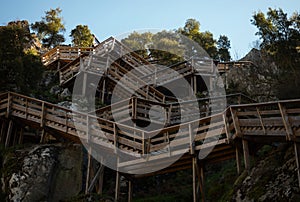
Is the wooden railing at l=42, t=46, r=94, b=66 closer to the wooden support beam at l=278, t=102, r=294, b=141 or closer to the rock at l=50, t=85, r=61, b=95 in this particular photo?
the rock at l=50, t=85, r=61, b=95

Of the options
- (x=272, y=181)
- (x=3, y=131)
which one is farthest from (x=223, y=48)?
(x=272, y=181)

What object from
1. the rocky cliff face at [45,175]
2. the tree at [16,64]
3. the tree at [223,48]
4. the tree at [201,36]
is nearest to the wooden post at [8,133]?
the rocky cliff face at [45,175]

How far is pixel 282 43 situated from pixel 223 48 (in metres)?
15.3

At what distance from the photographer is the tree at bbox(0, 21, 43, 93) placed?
17359mm

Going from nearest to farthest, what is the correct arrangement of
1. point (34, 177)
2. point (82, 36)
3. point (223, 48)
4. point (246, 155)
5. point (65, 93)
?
point (246, 155)
point (34, 177)
point (65, 93)
point (223, 48)
point (82, 36)

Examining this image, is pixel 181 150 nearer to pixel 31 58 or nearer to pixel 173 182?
pixel 173 182

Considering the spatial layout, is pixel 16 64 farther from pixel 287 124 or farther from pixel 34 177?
pixel 287 124

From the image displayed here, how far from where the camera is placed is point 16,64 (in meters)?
Result: 17.4

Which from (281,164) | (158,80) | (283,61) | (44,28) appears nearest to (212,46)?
(158,80)

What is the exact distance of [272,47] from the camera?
20.9 m

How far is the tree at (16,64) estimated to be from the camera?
17359 mm

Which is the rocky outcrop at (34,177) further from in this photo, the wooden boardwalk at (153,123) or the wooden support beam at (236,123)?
the wooden support beam at (236,123)

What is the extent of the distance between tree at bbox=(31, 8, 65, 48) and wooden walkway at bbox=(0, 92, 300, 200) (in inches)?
890

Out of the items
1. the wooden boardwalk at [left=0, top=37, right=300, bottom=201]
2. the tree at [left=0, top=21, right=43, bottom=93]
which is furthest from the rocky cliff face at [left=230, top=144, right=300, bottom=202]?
the tree at [left=0, top=21, right=43, bottom=93]
